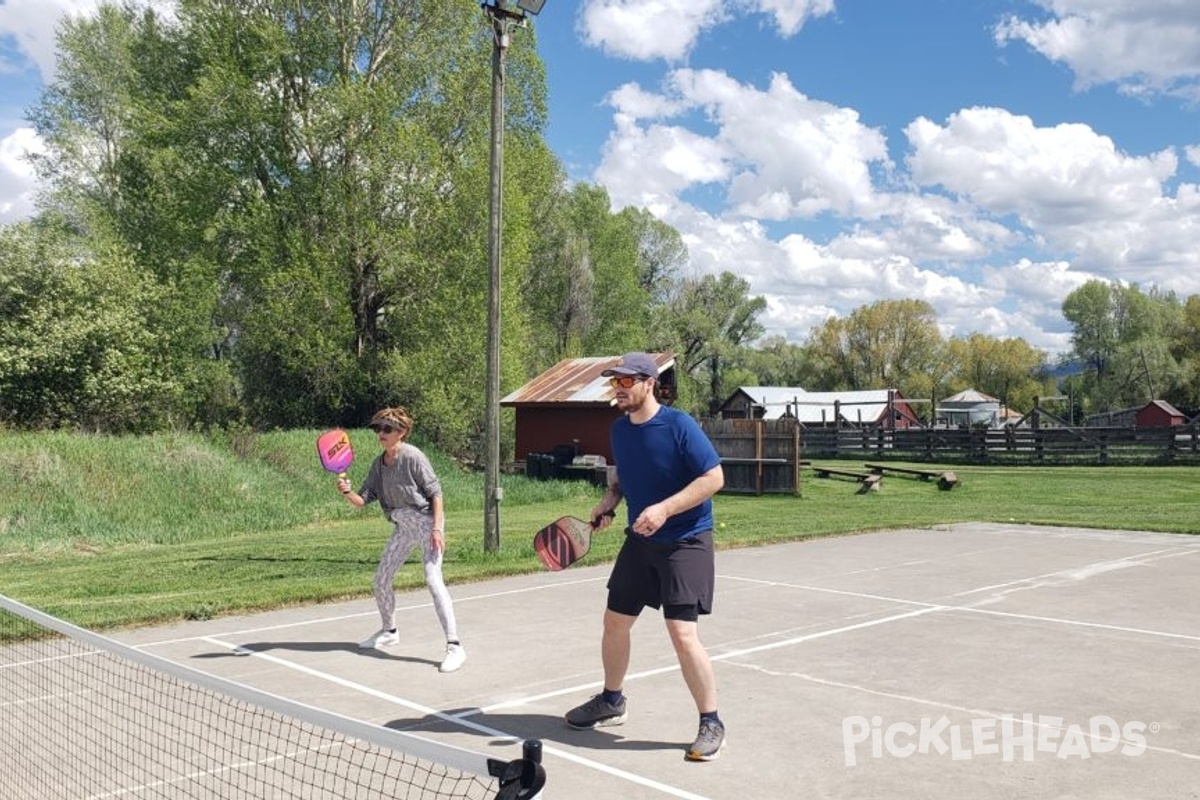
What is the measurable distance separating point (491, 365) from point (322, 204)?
22.5 metres

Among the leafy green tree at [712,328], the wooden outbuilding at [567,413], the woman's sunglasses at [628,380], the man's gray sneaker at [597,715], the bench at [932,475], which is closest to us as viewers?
the woman's sunglasses at [628,380]

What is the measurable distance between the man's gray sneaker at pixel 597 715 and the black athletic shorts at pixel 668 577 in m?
0.66

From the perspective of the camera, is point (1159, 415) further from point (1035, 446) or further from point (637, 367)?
point (637, 367)

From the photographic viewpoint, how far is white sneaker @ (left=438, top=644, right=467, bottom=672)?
8.05m

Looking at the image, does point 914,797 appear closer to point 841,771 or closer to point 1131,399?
point 841,771

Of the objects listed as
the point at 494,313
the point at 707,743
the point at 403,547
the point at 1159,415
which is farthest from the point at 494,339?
the point at 1159,415

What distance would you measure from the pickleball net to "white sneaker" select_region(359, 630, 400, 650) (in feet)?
5.27

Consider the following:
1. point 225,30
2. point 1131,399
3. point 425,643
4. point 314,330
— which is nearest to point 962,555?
point 425,643

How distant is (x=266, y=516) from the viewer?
24109mm

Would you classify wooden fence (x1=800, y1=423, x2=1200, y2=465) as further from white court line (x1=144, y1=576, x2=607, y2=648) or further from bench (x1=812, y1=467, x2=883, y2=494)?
white court line (x1=144, y1=576, x2=607, y2=648)

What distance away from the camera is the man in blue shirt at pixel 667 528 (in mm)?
5812

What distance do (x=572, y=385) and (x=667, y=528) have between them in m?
29.5

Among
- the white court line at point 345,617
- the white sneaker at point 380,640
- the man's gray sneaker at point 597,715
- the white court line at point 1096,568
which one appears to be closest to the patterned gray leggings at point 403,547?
the white sneaker at point 380,640

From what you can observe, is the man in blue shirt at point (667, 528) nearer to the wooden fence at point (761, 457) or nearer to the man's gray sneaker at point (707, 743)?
the man's gray sneaker at point (707, 743)
